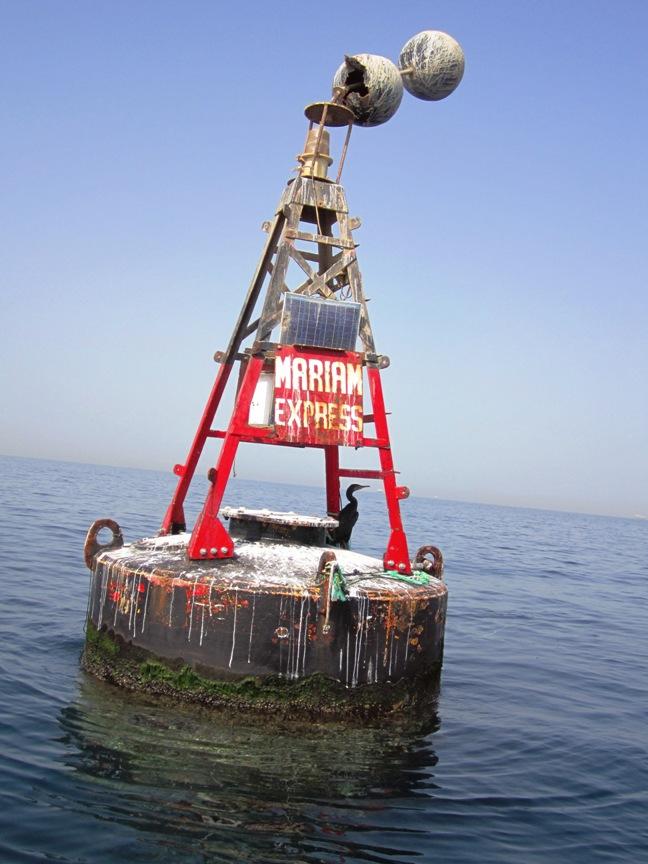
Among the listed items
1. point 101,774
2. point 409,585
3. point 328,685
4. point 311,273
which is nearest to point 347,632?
point 328,685

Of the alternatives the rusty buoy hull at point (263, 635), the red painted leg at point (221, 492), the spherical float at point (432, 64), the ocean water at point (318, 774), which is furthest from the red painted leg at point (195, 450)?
the spherical float at point (432, 64)

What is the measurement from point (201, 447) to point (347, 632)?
10.5 ft

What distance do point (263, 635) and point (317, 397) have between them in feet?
8.20

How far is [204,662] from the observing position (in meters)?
6.95

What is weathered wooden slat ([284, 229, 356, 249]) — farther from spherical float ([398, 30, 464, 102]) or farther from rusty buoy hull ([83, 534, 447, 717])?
rusty buoy hull ([83, 534, 447, 717])

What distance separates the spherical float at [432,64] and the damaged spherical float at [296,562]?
0.37 feet

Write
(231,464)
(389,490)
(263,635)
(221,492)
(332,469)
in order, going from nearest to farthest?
(263,635) < (221,492) < (231,464) < (389,490) < (332,469)

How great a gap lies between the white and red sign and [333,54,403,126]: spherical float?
3.29 metres

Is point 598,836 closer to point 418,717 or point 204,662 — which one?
point 418,717

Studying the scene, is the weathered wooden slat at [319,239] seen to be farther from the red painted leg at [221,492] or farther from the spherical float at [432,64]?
the spherical float at [432,64]

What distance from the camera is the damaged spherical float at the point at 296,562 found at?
690 centimetres

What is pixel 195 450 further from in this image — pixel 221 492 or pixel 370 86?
pixel 370 86

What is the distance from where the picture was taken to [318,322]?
26.5 feet

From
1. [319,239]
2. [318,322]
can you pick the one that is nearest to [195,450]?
[318,322]
